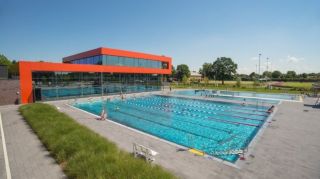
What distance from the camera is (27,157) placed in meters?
7.72

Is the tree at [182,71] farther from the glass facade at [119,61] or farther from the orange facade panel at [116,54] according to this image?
the glass facade at [119,61]

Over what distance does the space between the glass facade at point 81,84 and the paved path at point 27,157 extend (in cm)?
1267

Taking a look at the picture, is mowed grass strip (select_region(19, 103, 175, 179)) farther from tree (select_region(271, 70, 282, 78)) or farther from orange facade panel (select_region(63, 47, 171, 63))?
tree (select_region(271, 70, 282, 78))

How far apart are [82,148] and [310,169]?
355 inches

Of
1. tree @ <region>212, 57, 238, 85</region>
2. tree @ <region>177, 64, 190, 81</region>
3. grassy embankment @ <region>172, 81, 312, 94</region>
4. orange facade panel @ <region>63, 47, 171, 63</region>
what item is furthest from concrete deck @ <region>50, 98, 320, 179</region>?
tree @ <region>177, 64, 190, 81</region>

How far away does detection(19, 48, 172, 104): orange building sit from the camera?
22219mm

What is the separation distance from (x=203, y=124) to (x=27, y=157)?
1170 centimetres

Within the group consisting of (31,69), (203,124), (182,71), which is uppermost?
(182,71)

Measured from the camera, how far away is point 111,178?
18.2 feet

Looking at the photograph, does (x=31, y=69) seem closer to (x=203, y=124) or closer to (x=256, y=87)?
(x=203, y=124)

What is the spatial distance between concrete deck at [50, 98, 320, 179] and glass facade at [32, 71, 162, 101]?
48.9 ft

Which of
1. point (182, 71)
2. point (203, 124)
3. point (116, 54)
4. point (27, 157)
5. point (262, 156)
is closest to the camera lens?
point (27, 157)

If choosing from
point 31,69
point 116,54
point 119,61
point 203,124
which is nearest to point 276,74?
point 119,61

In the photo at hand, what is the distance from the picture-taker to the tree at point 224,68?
61.2 m
